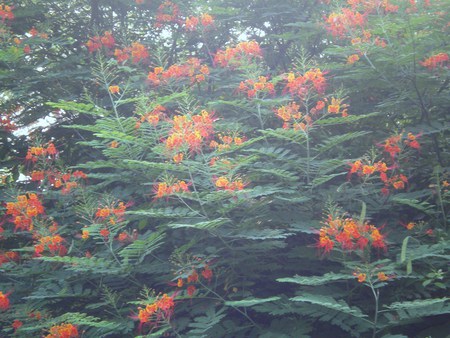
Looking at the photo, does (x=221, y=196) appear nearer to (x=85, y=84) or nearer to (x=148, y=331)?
(x=148, y=331)

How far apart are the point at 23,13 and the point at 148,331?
3.29 meters

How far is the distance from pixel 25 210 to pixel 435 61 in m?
3.03

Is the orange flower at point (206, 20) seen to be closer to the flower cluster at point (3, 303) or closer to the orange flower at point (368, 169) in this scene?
the orange flower at point (368, 169)

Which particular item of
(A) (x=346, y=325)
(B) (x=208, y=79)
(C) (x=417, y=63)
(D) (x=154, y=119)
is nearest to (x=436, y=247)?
(A) (x=346, y=325)

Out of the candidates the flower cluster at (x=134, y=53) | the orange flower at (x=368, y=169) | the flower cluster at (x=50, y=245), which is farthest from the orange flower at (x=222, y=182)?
the flower cluster at (x=134, y=53)

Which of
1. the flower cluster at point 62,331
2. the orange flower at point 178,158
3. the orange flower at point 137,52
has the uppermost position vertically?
the orange flower at point 137,52

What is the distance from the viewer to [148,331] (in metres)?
3.25

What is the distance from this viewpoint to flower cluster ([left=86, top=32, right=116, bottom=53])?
16.6 ft

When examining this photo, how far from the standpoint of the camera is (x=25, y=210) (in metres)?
3.66

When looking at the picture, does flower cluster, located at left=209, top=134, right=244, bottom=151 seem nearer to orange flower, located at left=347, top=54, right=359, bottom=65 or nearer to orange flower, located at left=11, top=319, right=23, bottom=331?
orange flower, located at left=347, top=54, right=359, bottom=65

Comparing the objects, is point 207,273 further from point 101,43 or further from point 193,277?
point 101,43

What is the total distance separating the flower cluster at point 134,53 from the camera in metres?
4.84

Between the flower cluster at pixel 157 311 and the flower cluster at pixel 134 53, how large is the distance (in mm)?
2497

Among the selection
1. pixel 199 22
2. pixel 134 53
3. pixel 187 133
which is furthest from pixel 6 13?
pixel 187 133
